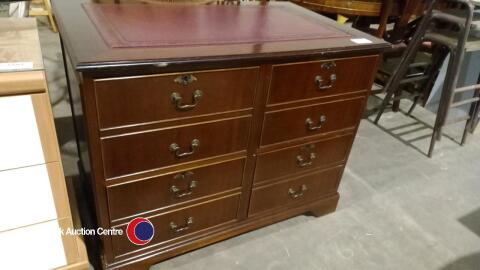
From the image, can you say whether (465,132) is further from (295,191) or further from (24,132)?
(24,132)

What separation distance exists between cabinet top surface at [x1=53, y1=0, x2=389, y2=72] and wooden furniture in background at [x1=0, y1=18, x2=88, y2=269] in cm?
12

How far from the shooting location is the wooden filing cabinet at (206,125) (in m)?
0.91

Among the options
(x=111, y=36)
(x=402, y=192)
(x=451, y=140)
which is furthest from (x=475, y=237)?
(x=111, y=36)

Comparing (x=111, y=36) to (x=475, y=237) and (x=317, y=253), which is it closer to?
(x=317, y=253)

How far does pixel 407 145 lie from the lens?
87.7 inches

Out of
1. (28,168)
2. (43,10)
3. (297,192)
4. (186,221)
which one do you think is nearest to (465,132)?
(297,192)

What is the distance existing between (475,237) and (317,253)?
2.54ft

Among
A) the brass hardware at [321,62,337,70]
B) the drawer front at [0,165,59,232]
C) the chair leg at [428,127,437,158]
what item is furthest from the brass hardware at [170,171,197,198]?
the chair leg at [428,127,437,158]

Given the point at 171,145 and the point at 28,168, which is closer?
the point at 28,168

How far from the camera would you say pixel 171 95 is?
3.13 feet

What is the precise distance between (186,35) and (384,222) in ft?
3.97

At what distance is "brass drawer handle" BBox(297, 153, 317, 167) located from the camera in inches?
53.4

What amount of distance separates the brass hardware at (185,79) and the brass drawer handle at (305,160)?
0.57m

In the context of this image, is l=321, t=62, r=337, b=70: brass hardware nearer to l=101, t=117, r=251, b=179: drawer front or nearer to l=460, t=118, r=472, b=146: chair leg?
l=101, t=117, r=251, b=179: drawer front
